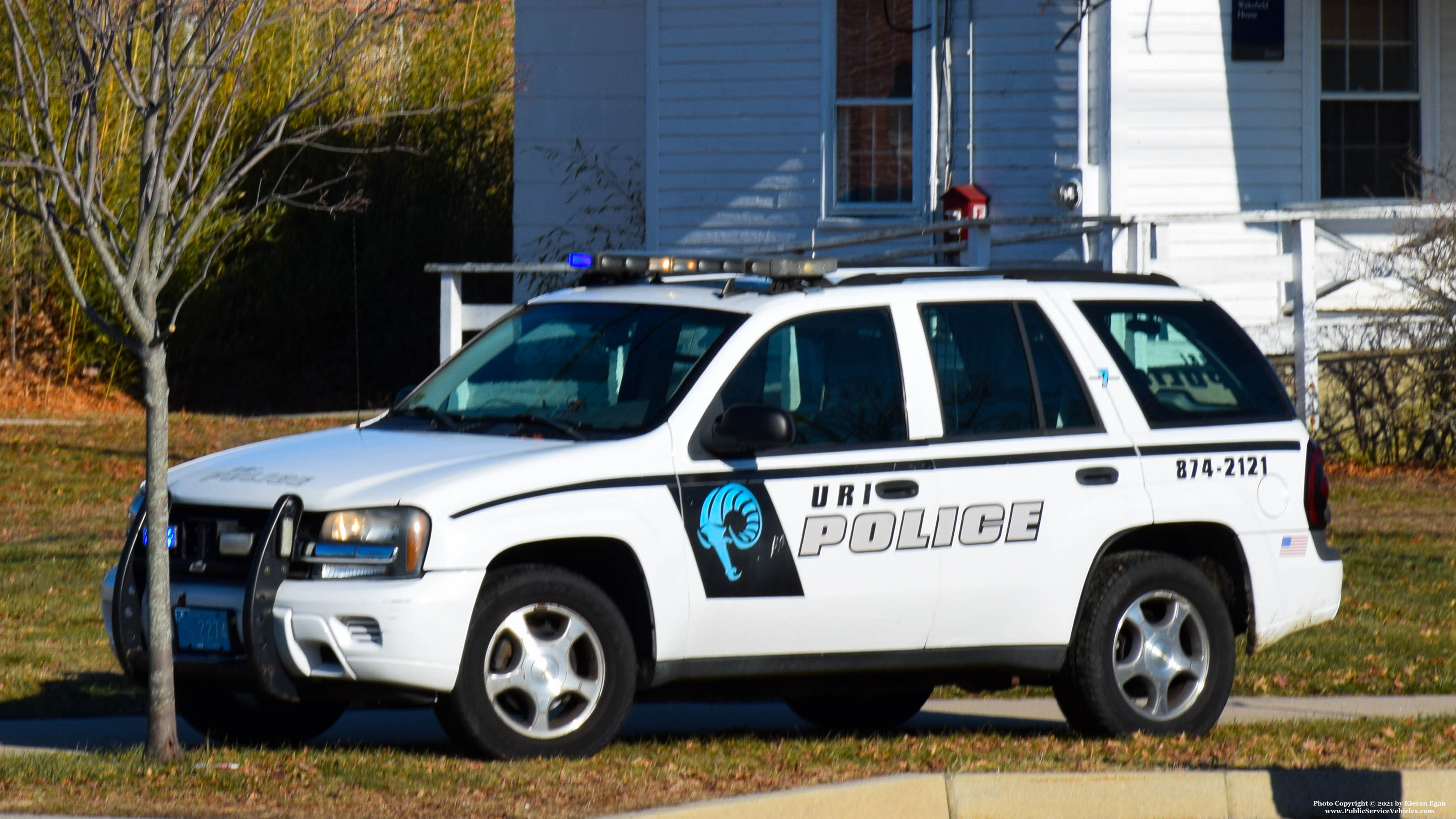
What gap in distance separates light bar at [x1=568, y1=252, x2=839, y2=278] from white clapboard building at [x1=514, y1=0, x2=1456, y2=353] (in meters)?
7.49

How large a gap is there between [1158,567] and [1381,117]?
10.9 metres

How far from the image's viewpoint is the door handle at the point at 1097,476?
7.09 metres

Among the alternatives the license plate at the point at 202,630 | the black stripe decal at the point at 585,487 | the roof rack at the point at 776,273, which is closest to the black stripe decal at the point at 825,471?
the black stripe decal at the point at 585,487

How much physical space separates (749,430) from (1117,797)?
1.69 metres

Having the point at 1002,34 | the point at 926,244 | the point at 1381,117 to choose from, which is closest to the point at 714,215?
the point at 926,244

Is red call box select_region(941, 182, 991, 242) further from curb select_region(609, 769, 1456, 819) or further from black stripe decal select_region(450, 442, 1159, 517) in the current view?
curb select_region(609, 769, 1456, 819)

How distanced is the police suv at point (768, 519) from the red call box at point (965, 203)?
29.1 feet

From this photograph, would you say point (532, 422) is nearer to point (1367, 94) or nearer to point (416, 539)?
point (416, 539)

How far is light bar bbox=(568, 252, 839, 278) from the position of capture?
7.22 metres

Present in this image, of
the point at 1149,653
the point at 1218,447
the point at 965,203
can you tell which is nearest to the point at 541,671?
the point at 1149,653

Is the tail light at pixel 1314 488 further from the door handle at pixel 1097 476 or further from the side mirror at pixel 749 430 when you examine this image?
the side mirror at pixel 749 430

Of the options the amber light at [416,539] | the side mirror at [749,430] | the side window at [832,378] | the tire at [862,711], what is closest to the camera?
the amber light at [416,539]

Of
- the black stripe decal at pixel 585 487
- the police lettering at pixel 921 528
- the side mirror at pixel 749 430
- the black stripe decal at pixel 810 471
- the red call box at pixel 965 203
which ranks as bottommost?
the police lettering at pixel 921 528

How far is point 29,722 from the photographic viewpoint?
764 cm
